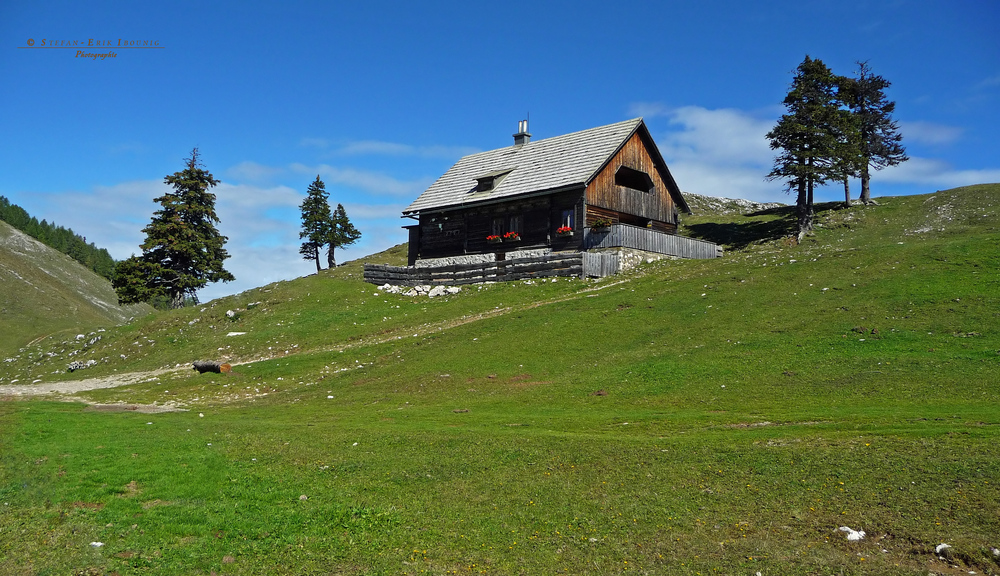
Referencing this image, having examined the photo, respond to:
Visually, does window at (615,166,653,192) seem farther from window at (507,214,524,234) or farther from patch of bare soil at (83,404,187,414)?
patch of bare soil at (83,404,187,414)

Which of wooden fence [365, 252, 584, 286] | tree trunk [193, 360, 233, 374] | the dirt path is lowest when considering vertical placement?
the dirt path

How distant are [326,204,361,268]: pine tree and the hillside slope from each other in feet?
93.7

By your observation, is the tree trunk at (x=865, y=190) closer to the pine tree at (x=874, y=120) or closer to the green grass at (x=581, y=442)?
the pine tree at (x=874, y=120)

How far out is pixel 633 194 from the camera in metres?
50.2

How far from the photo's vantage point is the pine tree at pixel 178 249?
62219 mm

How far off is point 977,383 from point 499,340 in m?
17.6

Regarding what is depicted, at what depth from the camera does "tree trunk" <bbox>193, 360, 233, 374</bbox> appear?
30.4m

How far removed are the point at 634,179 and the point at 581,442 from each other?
40.5 meters

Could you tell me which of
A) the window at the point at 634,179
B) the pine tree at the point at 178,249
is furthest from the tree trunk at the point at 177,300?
the window at the point at 634,179

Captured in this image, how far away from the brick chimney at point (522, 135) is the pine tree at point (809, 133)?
22.6 metres

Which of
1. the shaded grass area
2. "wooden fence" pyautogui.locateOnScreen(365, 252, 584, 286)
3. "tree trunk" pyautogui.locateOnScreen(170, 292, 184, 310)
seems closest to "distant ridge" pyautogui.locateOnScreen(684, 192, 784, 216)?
"wooden fence" pyautogui.locateOnScreen(365, 252, 584, 286)

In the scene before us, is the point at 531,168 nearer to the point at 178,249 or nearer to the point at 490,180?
the point at 490,180

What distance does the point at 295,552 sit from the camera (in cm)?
952

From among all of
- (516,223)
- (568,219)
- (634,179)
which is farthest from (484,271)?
(634,179)
